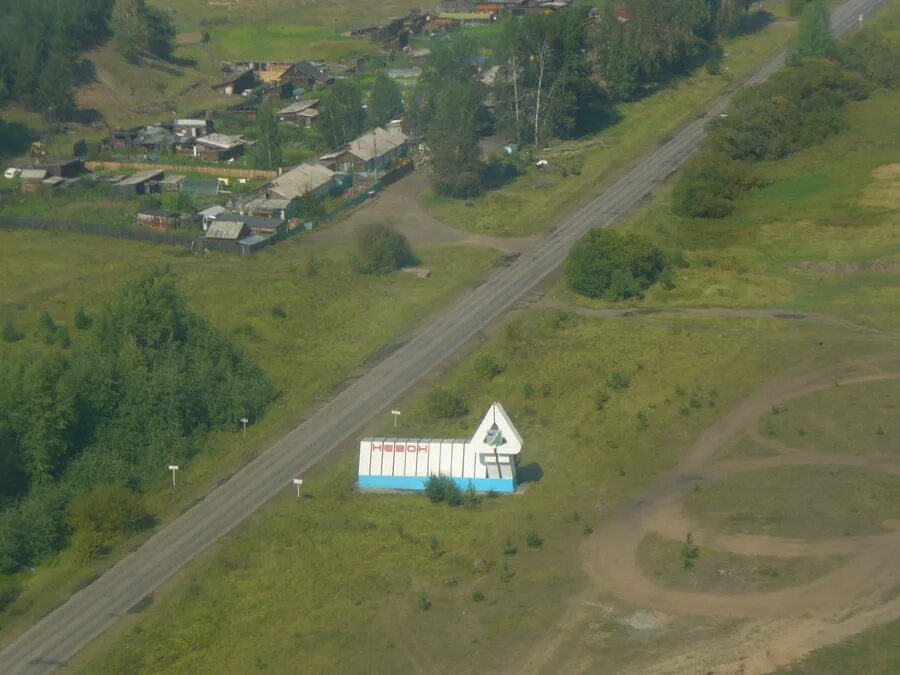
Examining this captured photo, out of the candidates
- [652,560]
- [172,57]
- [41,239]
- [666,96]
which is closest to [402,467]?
[652,560]

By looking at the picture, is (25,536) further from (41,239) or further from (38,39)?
(38,39)

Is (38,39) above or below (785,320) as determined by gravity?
above

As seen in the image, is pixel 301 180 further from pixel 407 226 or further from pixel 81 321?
pixel 81 321

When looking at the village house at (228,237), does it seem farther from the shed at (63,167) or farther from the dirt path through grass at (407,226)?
the shed at (63,167)

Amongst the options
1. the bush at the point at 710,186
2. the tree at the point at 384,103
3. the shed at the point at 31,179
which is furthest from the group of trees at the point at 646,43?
the shed at the point at 31,179

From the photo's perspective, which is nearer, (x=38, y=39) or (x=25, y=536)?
(x=25, y=536)

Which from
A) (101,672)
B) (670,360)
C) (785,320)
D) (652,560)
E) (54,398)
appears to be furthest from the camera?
(785,320)

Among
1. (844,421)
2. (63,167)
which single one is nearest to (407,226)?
(63,167)

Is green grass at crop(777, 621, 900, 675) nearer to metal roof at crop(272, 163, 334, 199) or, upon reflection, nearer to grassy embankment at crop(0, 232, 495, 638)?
grassy embankment at crop(0, 232, 495, 638)
